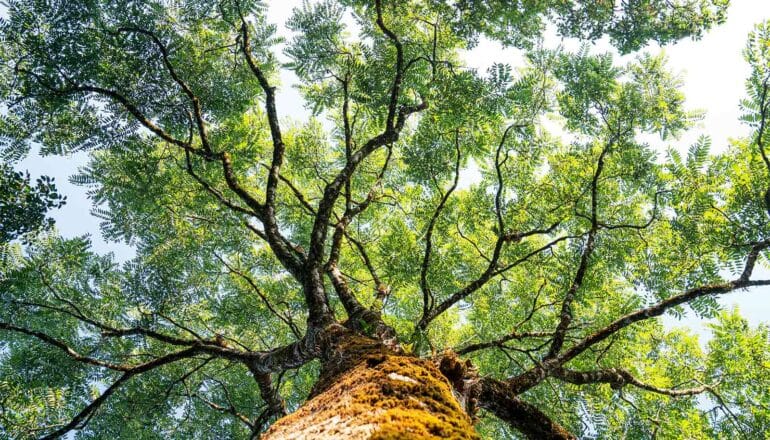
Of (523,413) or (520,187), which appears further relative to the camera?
(520,187)

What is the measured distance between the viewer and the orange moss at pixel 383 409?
1.68 m

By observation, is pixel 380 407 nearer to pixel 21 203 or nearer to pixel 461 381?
pixel 461 381

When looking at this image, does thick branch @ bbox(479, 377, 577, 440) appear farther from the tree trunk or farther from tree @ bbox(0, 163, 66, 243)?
tree @ bbox(0, 163, 66, 243)

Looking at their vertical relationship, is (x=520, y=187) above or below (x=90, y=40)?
below

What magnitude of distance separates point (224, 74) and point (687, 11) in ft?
19.7

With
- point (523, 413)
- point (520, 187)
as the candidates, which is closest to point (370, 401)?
point (523, 413)

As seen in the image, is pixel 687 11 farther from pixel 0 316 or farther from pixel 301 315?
pixel 0 316

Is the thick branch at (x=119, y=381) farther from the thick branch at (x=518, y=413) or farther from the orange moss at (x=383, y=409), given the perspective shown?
the thick branch at (x=518, y=413)

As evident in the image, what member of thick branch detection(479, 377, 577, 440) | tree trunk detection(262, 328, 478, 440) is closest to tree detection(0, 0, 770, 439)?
thick branch detection(479, 377, 577, 440)

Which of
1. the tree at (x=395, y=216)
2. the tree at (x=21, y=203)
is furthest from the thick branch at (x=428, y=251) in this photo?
the tree at (x=21, y=203)

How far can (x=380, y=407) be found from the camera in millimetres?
1903

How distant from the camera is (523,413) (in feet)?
11.2

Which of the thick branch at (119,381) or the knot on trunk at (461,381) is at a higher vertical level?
the thick branch at (119,381)

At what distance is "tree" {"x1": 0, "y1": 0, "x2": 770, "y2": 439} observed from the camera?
476 cm
